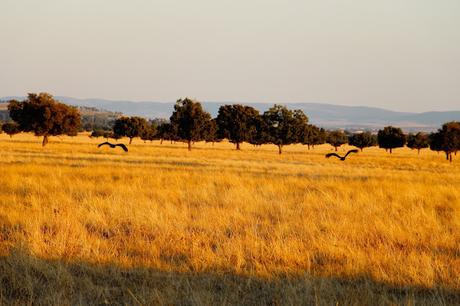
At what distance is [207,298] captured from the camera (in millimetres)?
5348

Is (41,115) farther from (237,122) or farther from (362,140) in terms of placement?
(362,140)

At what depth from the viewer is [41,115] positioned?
191ft

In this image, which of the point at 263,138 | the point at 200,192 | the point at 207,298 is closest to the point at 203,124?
the point at 263,138

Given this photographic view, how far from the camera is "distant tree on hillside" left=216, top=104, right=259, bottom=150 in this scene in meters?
82.2

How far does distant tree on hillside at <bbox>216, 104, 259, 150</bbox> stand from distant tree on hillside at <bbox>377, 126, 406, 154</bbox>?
33.6 meters

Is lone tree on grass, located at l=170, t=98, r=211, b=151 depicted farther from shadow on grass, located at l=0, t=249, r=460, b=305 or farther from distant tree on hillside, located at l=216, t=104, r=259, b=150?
shadow on grass, located at l=0, t=249, r=460, b=305

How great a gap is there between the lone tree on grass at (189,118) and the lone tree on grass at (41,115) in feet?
51.7

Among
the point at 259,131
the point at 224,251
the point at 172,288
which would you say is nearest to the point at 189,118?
the point at 259,131

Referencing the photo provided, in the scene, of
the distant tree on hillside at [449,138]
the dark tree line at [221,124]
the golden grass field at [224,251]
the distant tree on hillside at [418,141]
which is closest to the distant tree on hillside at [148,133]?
the dark tree line at [221,124]

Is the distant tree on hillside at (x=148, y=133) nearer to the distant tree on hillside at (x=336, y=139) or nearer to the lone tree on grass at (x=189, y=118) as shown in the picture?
Answer: the lone tree on grass at (x=189, y=118)

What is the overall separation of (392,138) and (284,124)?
35.0 m

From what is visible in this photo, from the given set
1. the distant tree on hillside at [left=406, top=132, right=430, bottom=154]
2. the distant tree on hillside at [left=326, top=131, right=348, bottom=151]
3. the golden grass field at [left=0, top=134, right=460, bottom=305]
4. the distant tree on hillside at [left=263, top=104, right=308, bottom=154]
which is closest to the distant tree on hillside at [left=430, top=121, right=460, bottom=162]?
the distant tree on hillside at [left=263, top=104, right=308, bottom=154]

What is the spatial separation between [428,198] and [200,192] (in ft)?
22.0

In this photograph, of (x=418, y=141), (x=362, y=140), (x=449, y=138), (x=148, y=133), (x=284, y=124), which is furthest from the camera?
(x=362, y=140)
